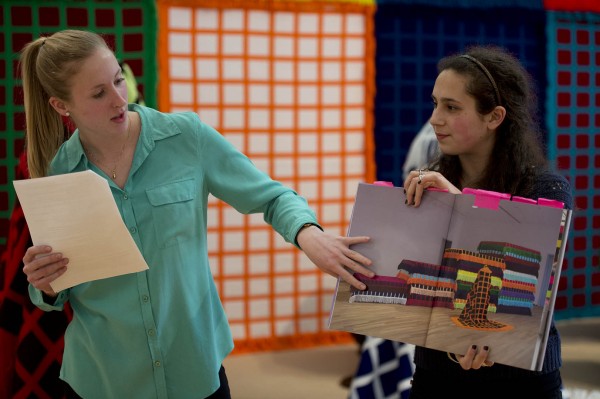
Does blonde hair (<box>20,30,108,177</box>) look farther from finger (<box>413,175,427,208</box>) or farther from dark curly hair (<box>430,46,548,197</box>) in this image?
dark curly hair (<box>430,46,548,197</box>)

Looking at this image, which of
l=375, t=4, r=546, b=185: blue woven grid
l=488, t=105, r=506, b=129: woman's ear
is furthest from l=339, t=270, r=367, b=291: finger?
l=375, t=4, r=546, b=185: blue woven grid

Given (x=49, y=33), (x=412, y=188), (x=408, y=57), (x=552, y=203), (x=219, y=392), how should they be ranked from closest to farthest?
(x=552, y=203) → (x=412, y=188) → (x=219, y=392) → (x=49, y=33) → (x=408, y=57)

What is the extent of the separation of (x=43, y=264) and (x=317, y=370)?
2677 mm

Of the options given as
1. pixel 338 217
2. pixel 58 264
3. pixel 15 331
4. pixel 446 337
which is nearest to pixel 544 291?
pixel 446 337

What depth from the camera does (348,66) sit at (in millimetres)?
4309

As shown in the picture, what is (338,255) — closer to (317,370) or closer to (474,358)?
(474,358)

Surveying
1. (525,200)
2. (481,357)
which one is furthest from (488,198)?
(481,357)

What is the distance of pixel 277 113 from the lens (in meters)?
4.19

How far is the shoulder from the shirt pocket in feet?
2.56

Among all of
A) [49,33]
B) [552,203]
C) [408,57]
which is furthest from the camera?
[408,57]

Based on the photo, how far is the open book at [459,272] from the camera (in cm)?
142

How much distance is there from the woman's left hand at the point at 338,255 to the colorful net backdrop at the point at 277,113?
2.55m

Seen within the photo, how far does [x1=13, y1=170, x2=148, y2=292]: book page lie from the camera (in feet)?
4.68

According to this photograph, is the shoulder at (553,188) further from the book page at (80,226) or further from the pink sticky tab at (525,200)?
the book page at (80,226)
